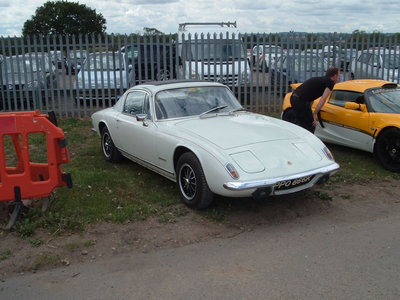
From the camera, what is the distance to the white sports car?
4.54m

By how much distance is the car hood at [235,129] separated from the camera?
16.2 ft

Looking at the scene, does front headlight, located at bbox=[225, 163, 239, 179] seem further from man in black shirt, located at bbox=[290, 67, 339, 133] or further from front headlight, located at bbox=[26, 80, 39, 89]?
front headlight, located at bbox=[26, 80, 39, 89]

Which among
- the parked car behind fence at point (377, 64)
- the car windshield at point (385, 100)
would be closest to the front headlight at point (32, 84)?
the car windshield at point (385, 100)

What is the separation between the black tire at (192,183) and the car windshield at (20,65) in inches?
316

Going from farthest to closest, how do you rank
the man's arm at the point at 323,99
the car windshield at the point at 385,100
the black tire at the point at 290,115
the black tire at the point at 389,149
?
the black tire at the point at 290,115 < the man's arm at the point at 323,99 < the car windshield at the point at 385,100 < the black tire at the point at 389,149

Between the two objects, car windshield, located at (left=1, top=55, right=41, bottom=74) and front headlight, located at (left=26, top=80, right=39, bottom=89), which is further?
Result: front headlight, located at (left=26, top=80, right=39, bottom=89)

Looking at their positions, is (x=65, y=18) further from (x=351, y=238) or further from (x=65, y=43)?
(x=351, y=238)

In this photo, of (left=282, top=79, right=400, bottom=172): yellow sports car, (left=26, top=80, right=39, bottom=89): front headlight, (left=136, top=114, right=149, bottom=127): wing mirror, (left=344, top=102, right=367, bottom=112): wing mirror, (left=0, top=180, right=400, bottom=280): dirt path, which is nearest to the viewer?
(left=0, top=180, right=400, bottom=280): dirt path

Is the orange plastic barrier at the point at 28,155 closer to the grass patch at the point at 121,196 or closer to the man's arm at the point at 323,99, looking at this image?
the grass patch at the point at 121,196

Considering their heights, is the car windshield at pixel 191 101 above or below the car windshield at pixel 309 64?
below

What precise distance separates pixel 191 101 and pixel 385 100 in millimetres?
3386

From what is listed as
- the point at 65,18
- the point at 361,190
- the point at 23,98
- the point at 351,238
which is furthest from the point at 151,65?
the point at 65,18

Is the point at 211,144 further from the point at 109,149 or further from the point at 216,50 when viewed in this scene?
the point at 216,50

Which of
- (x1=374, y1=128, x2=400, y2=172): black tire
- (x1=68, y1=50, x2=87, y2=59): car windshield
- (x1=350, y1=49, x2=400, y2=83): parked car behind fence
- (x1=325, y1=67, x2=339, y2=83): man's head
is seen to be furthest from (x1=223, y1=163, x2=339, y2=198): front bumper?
(x1=350, y1=49, x2=400, y2=83): parked car behind fence
